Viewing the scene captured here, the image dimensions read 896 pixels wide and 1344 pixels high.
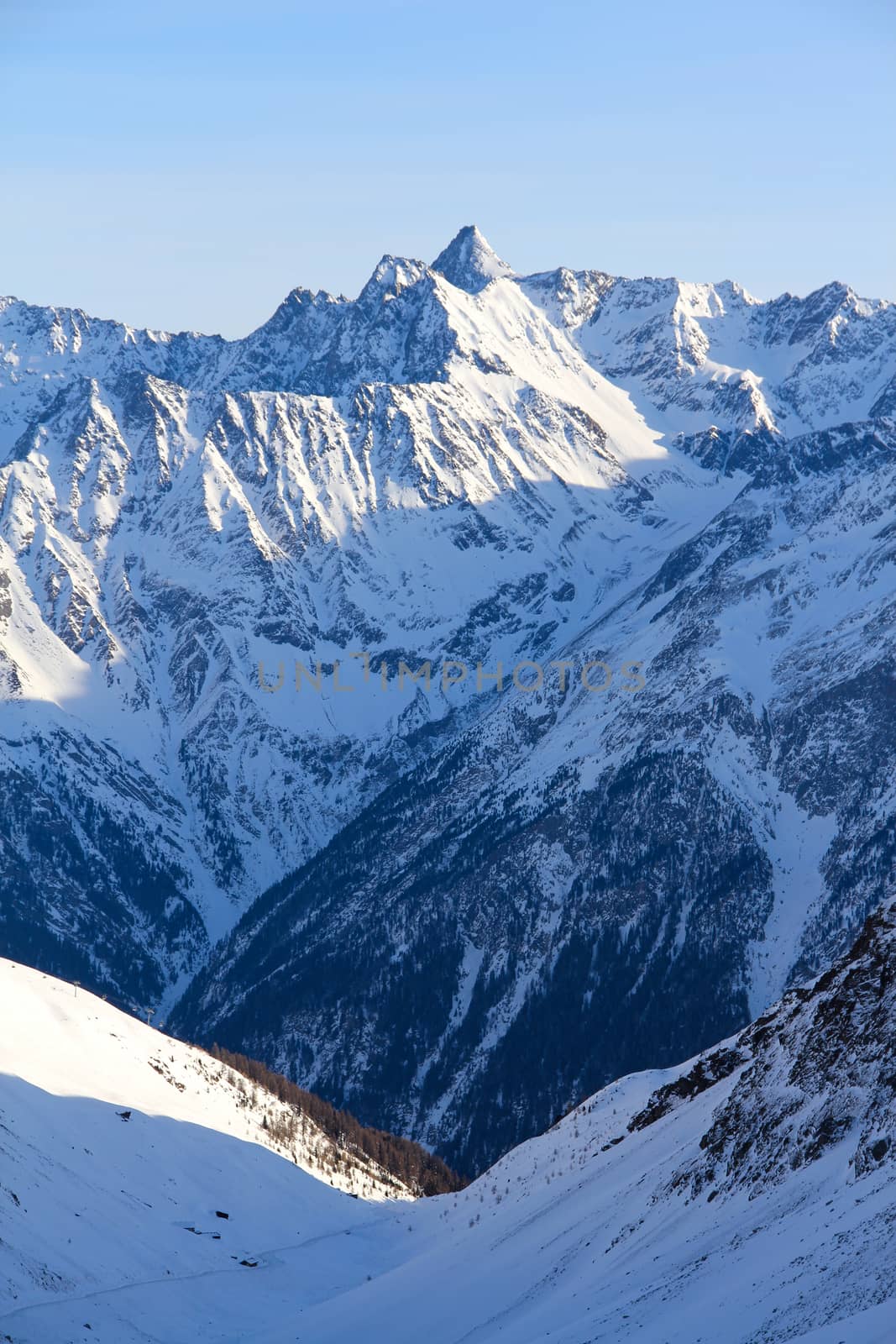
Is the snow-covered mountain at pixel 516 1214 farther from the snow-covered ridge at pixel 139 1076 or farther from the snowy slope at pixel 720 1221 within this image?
the snow-covered ridge at pixel 139 1076

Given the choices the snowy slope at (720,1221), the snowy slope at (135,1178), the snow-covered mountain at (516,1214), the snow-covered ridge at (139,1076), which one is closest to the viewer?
the snowy slope at (720,1221)

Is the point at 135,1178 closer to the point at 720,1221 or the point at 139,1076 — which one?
the point at 139,1076

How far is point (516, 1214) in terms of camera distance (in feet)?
254

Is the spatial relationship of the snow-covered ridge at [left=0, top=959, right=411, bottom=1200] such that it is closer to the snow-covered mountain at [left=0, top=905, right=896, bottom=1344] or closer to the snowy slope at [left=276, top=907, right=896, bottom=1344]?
the snow-covered mountain at [left=0, top=905, right=896, bottom=1344]

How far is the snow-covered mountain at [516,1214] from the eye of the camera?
49.1m

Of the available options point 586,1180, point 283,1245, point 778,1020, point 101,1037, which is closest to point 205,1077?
point 101,1037

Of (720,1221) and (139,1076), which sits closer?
(720,1221)

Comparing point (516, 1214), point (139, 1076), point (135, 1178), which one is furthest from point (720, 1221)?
point (139, 1076)

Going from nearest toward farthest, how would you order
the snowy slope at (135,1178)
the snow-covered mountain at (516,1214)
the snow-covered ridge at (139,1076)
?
the snow-covered mountain at (516,1214) < the snowy slope at (135,1178) < the snow-covered ridge at (139,1076)

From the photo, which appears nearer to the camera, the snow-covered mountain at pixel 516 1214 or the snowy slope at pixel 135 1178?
the snow-covered mountain at pixel 516 1214

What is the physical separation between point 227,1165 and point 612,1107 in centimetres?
2715

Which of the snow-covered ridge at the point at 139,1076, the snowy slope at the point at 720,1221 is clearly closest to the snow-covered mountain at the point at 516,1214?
the snowy slope at the point at 720,1221

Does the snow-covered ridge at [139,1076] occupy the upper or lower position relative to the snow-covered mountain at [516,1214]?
upper

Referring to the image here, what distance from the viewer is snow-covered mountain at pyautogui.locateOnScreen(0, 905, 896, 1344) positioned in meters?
49.1
